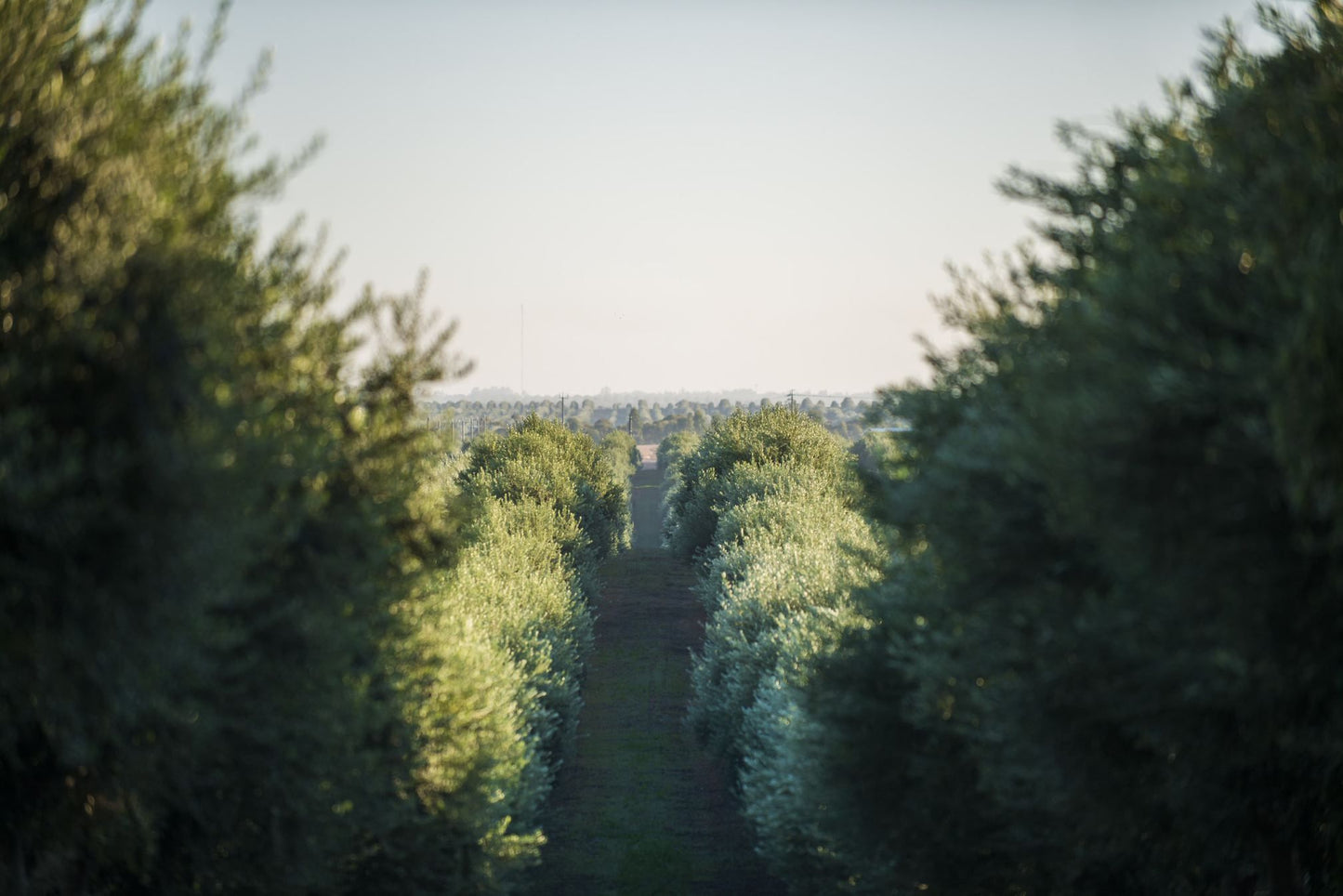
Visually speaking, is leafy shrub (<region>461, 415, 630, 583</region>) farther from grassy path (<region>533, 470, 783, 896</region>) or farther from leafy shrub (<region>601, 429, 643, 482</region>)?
leafy shrub (<region>601, 429, 643, 482</region>)

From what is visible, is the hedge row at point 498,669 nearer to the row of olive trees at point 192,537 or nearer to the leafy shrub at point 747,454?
the row of olive trees at point 192,537

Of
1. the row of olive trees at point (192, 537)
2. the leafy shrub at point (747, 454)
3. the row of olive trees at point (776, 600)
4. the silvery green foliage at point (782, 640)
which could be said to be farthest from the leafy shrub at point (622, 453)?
the row of olive trees at point (192, 537)

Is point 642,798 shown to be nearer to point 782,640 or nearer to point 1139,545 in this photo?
point 782,640

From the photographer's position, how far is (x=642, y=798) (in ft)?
95.7

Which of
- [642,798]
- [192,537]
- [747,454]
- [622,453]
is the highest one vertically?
[622,453]

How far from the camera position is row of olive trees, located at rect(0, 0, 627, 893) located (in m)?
8.44

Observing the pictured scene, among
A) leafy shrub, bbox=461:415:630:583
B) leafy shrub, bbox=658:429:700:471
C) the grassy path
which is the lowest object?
the grassy path

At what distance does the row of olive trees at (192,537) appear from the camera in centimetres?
844

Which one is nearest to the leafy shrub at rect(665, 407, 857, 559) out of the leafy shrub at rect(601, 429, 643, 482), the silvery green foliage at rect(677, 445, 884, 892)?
the silvery green foliage at rect(677, 445, 884, 892)

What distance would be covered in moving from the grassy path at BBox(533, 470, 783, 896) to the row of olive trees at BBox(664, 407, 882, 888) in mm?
1464

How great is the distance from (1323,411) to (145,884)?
37.2 feet

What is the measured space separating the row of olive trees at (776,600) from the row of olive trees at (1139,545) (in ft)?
9.11

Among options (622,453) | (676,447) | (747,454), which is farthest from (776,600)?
(622,453)

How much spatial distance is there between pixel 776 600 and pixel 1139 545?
756 inches
